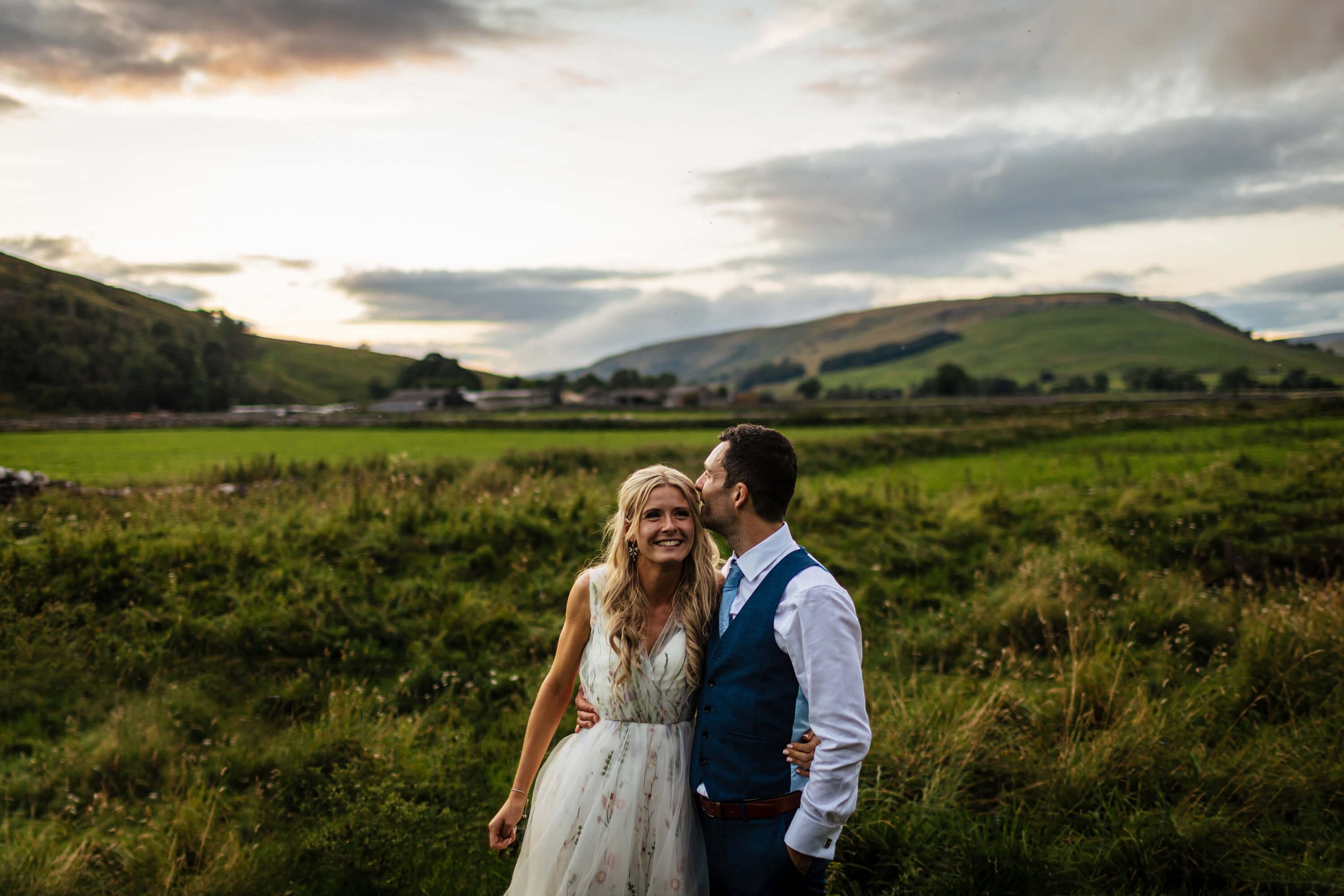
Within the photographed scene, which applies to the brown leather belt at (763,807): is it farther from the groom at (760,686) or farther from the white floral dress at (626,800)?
the white floral dress at (626,800)

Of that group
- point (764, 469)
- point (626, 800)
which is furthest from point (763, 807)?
point (764, 469)

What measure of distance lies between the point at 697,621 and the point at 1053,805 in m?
3.63

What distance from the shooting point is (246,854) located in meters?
5.02

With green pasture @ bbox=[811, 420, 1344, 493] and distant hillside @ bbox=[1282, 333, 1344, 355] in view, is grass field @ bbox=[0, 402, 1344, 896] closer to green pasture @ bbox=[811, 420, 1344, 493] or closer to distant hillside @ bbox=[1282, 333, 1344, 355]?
green pasture @ bbox=[811, 420, 1344, 493]

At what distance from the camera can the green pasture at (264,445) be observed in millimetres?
22984

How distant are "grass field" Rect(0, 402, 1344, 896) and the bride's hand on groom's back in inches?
99.4

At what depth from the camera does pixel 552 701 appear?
3219 mm

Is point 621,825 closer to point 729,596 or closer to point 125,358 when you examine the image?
point 729,596

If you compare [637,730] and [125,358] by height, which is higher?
[125,358]

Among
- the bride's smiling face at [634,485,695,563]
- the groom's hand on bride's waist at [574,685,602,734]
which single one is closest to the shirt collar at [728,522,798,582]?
the bride's smiling face at [634,485,695,563]

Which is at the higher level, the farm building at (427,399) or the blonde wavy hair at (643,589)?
the farm building at (427,399)

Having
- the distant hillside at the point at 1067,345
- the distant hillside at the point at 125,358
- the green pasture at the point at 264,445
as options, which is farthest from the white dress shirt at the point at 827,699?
the distant hillside at the point at 1067,345

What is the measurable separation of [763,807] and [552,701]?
1040mm

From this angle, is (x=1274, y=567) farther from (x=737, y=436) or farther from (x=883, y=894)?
(x=737, y=436)
